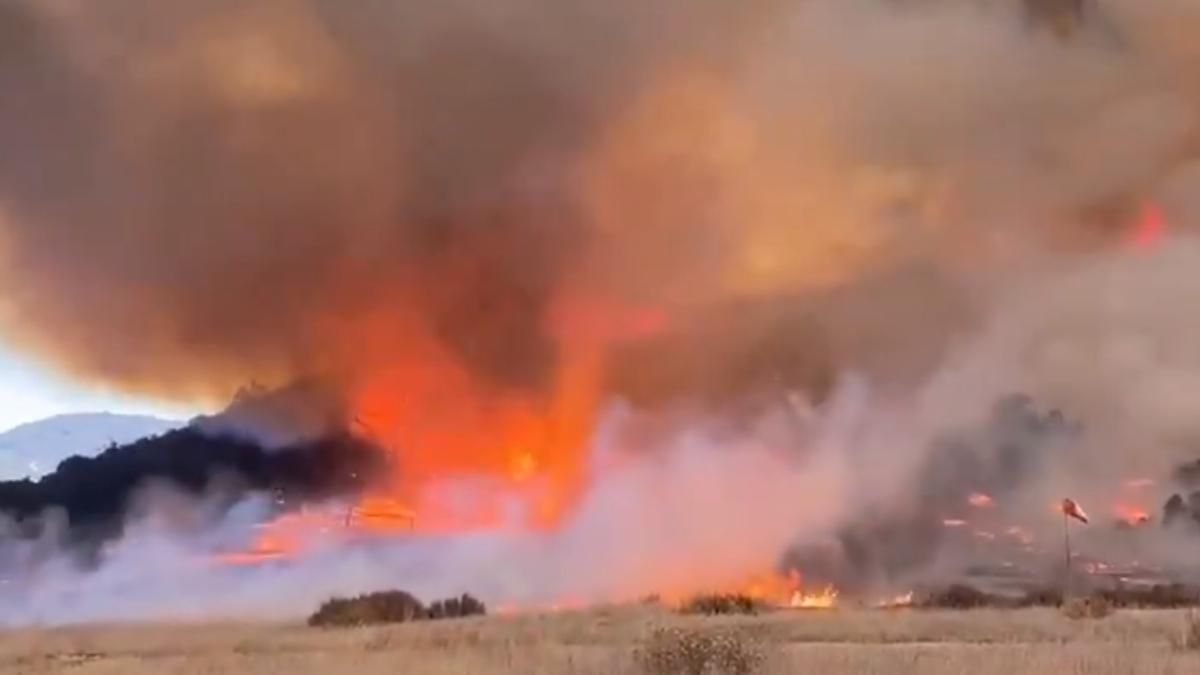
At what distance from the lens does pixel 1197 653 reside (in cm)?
2931

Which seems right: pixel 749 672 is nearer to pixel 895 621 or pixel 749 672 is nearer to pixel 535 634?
pixel 535 634

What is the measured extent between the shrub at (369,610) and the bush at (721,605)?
36.3 ft

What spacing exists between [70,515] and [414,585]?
1931 inches

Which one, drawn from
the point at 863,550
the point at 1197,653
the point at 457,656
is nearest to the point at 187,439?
the point at 863,550

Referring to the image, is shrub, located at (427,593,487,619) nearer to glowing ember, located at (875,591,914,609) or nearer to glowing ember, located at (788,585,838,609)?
glowing ember, located at (788,585,838,609)

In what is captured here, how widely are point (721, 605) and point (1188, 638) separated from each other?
90.5 feet

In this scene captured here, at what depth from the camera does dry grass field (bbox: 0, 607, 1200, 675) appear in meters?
27.0

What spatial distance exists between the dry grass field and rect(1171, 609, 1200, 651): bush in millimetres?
215

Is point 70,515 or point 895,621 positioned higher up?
point 70,515

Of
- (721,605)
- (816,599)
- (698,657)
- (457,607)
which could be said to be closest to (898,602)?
(816,599)

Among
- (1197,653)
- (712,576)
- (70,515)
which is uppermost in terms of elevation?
(70,515)

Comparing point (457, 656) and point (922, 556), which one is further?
point (922, 556)

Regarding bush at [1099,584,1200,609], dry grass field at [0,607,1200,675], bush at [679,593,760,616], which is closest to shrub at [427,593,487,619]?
dry grass field at [0,607,1200,675]

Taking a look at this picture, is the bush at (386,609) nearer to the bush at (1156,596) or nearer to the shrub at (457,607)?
the shrub at (457,607)
